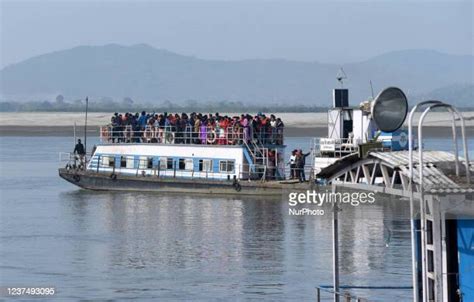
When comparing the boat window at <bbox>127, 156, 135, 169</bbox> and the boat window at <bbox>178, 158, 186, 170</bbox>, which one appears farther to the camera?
the boat window at <bbox>127, 156, 135, 169</bbox>

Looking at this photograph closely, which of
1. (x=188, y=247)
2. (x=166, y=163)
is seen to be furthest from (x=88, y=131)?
(x=188, y=247)

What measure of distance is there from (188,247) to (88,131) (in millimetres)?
96238

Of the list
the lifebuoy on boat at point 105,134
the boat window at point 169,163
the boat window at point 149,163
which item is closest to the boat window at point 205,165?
the boat window at point 169,163

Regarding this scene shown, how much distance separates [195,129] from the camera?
50281 mm

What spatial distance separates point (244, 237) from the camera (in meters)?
38.1

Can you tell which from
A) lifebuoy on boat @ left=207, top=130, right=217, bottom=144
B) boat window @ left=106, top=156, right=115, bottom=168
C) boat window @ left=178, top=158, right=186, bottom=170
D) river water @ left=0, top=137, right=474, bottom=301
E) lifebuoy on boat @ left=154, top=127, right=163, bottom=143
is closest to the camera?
→ river water @ left=0, top=137, right=474, bottom=301

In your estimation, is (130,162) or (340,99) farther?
(130,162)

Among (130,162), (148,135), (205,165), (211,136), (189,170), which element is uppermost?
(148,135)

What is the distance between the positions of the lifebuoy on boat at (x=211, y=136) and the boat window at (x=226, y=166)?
833 millimetres

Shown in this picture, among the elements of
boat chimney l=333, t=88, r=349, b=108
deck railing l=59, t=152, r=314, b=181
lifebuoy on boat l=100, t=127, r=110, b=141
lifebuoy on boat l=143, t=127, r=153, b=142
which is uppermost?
boat chimney l=333, t=88, r=349, b=108

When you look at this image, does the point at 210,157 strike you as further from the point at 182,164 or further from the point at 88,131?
the point at 88,131

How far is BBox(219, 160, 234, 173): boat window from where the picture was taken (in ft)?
162

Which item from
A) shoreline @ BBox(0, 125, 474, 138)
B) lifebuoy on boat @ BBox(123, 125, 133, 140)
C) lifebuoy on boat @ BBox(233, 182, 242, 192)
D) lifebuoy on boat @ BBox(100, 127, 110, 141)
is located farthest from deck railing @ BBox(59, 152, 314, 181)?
shoreline @ BBox(0, 125, 474, 138)

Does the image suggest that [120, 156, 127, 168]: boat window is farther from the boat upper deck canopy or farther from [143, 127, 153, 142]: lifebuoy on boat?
the boat upper deck canopy
